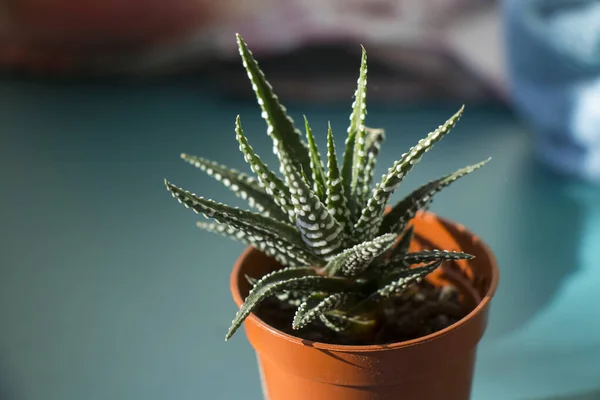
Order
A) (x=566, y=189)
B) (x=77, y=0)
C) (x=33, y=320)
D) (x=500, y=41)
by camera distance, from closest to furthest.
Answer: (x=33, y=320) < (x=566, y=189) < (x=500, y=41) < (x=77, y=0)

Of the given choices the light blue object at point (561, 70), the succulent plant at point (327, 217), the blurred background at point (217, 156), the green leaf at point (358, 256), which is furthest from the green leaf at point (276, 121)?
the light blue object at point (561, 70)

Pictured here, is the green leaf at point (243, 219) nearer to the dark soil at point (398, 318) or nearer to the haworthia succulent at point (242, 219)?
the haworthia succulent at point (242, 219)

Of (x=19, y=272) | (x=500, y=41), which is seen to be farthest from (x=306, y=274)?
(x=500, y=41)

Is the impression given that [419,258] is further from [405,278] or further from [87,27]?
[87,27]

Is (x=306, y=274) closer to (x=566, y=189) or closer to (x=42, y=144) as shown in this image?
(x=566, y=189)

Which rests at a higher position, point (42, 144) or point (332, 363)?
point (42, 144)

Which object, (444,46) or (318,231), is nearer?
(318,231)
